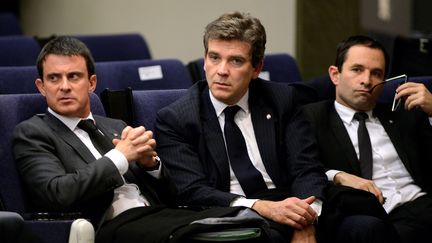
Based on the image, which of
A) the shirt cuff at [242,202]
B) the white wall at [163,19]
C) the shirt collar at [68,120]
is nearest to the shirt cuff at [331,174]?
the shirt cuff at [242,202]

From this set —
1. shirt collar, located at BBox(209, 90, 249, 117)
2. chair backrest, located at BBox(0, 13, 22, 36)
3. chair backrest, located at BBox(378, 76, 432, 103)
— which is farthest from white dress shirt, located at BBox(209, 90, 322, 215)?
chair backrest, located at BBox(0, 13, 22, 36)

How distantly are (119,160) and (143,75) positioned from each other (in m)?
1.54

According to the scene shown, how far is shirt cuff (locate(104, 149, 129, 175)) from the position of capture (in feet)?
8.61

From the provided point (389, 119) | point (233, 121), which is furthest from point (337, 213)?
point (389, 119)

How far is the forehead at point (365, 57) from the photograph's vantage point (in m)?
3.45

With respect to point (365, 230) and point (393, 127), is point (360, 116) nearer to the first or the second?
point (393, 127)

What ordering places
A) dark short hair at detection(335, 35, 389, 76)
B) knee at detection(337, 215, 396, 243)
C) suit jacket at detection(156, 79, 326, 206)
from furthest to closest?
1. dark short hair at detection(335, 35, 389, 76)
2. suit jacket at detection(156, 79, 326, 206)
3. knee at detection(337, 215, 396, 243)

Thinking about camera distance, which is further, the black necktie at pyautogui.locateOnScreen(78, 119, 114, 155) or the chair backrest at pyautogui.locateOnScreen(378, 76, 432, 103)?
the chair backrest at pyautogui.locateOnScreen(378, 76, 432, 103)

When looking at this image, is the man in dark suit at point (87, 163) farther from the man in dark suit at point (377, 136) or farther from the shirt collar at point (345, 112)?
the shirt collar at point (345, 112)

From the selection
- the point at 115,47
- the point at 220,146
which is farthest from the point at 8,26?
the point at 220,146

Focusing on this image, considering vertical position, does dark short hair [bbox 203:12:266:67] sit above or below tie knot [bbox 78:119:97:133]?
above

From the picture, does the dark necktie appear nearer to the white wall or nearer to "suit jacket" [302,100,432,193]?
"suit jacket" [302,100,432,193]

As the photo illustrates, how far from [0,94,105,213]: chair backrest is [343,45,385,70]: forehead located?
134 cm

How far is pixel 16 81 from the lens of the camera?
11.6 ft
